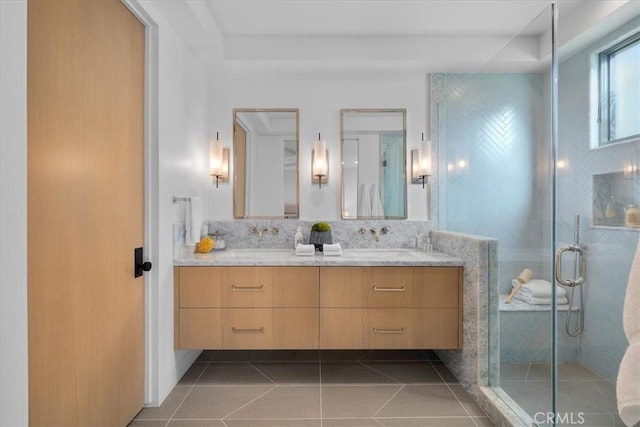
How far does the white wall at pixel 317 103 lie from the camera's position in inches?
118

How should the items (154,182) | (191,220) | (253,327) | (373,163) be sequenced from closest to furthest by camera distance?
(154,182) < (253,327) < (191,220) < (373,163)

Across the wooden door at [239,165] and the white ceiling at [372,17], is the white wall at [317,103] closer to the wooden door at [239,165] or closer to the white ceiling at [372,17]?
the wooden door at [239,165]

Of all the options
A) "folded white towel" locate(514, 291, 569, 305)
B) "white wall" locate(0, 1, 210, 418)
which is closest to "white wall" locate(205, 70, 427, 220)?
"white wall" locate(0, 1, 210, 418)

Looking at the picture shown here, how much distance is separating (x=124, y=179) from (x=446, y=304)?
1.97m

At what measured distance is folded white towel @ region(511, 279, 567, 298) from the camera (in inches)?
65.1

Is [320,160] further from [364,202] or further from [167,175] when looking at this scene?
[167,175]

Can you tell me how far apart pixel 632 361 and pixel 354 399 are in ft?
4.59

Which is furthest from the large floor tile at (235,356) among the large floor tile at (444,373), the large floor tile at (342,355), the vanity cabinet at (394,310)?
the large floor tile at (444,373)

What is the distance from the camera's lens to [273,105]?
3.00m

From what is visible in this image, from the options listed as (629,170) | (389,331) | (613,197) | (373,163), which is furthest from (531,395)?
(373,163)

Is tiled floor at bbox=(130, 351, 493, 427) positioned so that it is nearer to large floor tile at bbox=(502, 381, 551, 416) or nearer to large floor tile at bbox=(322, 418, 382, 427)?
large floor tile at bbox=(322, 418, 382, 427)

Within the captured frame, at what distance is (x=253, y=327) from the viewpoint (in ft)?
7.34
